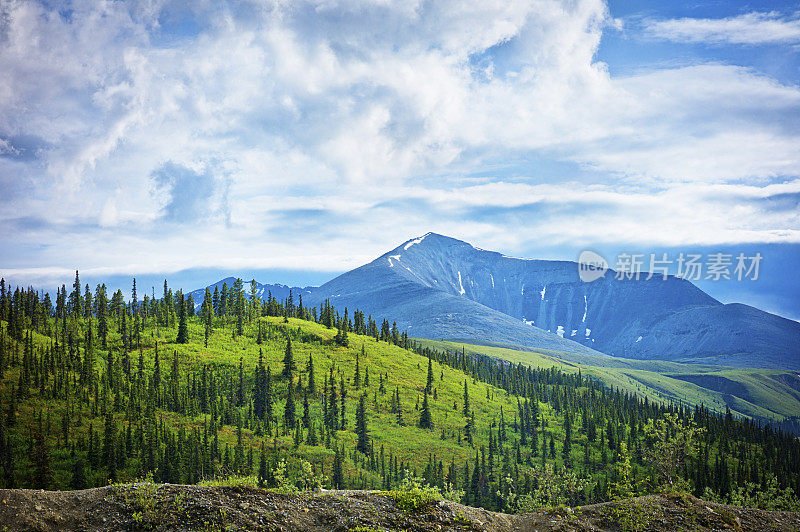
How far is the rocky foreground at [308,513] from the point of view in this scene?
24.7 metres

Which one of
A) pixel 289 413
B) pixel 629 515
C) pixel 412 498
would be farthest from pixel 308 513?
pixel 289 413

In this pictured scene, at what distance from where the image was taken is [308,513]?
27078 mm

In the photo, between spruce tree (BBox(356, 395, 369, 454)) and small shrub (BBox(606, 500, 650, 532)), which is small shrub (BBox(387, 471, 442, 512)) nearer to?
small shrub (BBox(606, 500, 650, 532))

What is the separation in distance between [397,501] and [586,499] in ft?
455

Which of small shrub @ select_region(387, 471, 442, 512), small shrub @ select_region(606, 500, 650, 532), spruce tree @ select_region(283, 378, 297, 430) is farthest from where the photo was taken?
spruce tree @ select_region(283, 378, 297, 430)

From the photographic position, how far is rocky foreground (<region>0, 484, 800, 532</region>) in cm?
2473

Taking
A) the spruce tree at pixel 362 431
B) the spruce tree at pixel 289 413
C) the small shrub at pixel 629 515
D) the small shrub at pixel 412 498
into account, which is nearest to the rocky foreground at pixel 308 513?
the small shrub at pixel 629 515

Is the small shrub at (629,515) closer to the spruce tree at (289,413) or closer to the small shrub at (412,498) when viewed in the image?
the small shrub at (412,498)

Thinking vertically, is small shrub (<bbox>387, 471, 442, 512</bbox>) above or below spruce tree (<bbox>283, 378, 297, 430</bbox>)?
above

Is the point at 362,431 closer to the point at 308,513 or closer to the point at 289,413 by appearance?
the point at 289,413

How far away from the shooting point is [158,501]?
26062 mm

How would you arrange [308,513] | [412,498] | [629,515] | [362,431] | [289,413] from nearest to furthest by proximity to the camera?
1. [308,513]
2. [412,498]
3. [629,515]
4. [362,431]
5. [289,413]

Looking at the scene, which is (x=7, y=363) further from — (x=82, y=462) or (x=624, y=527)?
(x=624, y=527)

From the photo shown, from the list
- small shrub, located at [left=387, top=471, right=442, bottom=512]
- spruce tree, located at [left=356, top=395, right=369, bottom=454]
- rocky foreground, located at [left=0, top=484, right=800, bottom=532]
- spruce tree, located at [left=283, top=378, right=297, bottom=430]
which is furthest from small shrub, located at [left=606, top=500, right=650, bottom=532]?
spruce tree, located at [left=283, top=378, right=297, bottom=430]
